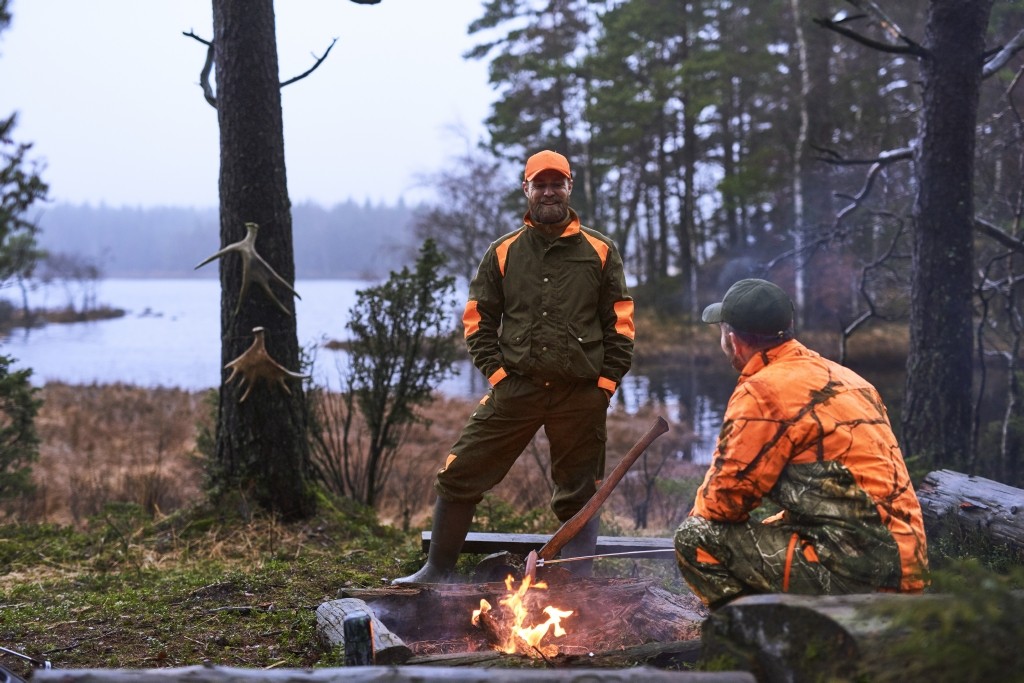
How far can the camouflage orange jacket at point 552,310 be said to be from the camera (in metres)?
4.15

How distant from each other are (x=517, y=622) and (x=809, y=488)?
1.59 m

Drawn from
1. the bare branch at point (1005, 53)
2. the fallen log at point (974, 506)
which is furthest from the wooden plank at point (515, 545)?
the bare branch at point (1005, 53)

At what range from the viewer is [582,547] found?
4.58 m

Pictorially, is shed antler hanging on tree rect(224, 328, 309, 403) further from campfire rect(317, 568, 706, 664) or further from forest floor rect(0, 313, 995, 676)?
campfire rect(317, 568, 706, 664)

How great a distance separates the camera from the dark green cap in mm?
3152

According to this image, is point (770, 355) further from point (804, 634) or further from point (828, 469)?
point (804, 634)

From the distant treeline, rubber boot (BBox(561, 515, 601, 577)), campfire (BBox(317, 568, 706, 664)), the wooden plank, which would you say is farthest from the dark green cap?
the distant treeline

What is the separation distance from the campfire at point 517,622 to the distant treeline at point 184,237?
64.8m

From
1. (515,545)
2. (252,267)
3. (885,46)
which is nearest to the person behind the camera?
(515,545)

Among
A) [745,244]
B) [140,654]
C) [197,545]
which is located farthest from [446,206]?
[140,654]

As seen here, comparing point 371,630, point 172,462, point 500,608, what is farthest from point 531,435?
point 172,462

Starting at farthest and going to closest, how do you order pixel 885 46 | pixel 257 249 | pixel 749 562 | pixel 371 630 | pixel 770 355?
pixel 885 46, pixel 257 249, pixel 371 630, pixel 770 355, pixel 749 562

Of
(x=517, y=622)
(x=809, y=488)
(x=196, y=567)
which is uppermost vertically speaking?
(x=809, y=488)

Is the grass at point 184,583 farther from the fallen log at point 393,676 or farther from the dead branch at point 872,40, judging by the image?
the dead branch at point 872,40
